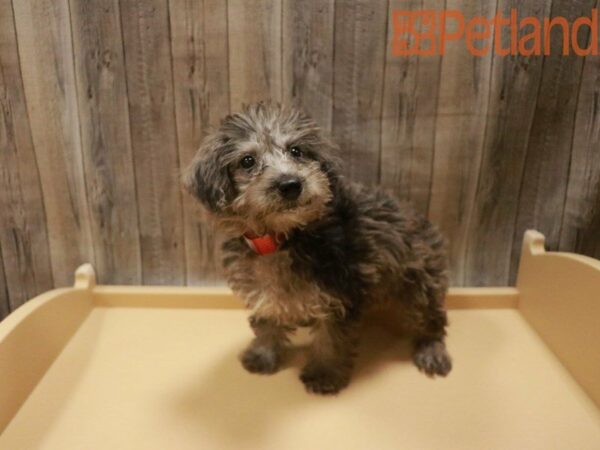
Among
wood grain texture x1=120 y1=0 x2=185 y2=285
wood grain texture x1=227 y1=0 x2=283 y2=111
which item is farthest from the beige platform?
wood grain texture x1=227 y1=0 x2=283 y2=111

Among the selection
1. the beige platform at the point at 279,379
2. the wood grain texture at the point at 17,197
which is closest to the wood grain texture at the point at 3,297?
the wood grain texture at the point at 17,197

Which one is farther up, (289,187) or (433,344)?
(289,187)

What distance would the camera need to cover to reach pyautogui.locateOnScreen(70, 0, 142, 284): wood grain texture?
1.54m

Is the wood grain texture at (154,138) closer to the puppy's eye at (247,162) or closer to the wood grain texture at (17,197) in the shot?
the wood grain texture at (17,197)

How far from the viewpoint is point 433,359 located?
1534 mm

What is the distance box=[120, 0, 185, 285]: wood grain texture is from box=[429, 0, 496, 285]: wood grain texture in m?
0.80

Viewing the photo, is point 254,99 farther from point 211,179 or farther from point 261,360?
point 261,360

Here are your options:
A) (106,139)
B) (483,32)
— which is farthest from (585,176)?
(106,139)

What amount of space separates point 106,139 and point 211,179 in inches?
22.8

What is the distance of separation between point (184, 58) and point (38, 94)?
0.45 m

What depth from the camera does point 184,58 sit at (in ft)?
5.15

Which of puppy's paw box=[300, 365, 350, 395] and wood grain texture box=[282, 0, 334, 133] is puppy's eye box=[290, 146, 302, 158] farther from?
puppy's paw box=[300, 365, 350, 395]

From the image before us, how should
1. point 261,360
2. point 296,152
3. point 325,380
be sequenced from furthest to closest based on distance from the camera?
point 261,360 → point 325,380 → point 296,152

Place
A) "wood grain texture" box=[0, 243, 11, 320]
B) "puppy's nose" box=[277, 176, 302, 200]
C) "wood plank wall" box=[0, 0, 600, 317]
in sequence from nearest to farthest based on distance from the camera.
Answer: "puppy's nose" box=[277, 176, 302, 200]
"wood plank wall" box=[0, 0, 600, 317]
"wood grain texture" box=[0, 243, 11, 320]
